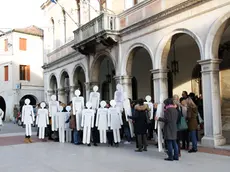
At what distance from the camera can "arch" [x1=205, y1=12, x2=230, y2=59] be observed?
9.74 m

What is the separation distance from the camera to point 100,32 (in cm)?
1506

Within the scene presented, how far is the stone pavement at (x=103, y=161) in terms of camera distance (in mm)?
7414

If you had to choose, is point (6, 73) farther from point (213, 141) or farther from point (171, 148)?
point (171, 148)

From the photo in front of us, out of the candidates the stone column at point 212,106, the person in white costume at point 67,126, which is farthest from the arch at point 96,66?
the stone column at point 212,106

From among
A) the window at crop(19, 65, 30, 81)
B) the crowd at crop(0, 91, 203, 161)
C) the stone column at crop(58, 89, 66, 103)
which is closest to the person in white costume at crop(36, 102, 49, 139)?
the crowd at crop(0, 91, 203, 161)

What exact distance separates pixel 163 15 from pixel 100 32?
3994 mm

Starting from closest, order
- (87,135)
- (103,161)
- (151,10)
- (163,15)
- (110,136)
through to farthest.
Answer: (103,161) → (110,136) → (87,135) → (163,15) → (151,10)

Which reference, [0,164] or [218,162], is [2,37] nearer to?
[0,164]

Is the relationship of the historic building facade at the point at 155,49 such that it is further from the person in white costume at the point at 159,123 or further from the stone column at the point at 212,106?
the person in white costume at the point at 159,123

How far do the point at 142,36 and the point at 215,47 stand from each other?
13.2 ft

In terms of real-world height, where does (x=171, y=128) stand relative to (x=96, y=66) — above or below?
below

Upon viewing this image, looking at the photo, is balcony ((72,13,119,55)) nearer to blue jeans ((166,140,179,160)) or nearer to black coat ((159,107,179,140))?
black coat ((159,107,179,140))

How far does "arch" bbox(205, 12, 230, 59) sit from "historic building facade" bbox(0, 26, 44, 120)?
85.9ft

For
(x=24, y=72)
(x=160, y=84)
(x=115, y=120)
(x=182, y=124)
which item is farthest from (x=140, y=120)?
(x=24, y=72)
